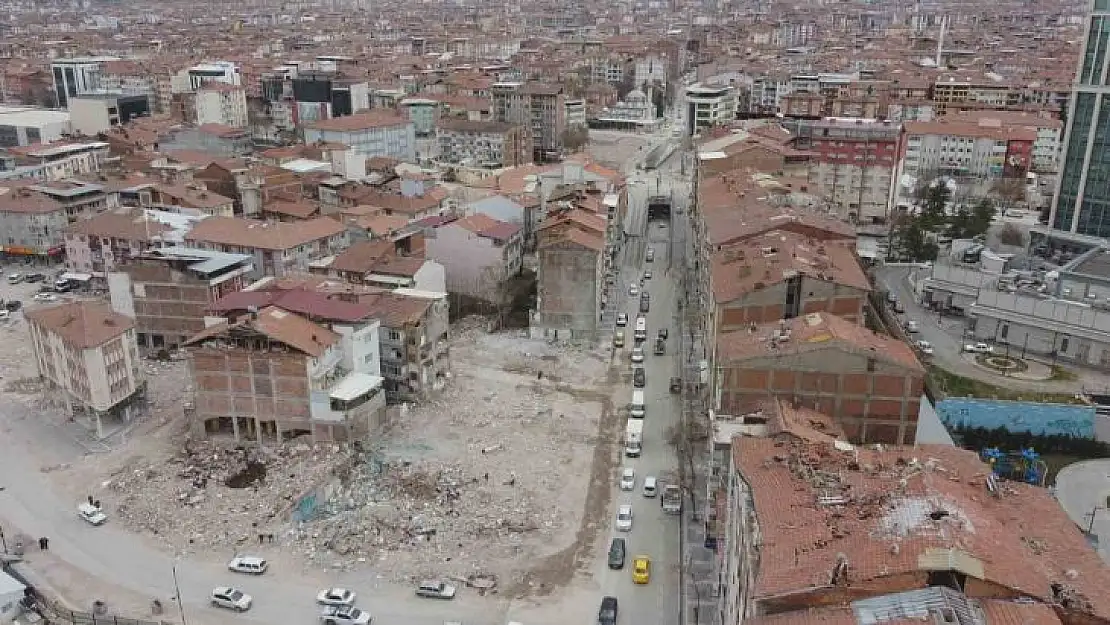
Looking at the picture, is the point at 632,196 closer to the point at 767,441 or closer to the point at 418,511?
the point at 418,511

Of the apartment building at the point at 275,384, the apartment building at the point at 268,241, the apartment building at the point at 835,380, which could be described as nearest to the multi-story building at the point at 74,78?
the apartment building at the point at 268,241

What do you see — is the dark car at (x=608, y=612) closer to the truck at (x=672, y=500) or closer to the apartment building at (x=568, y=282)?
the truck at (x=672, y=500)

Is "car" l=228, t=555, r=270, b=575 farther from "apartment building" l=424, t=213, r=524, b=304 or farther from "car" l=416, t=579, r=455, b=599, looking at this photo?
"apartment building" l=424, t=213, r=524, b=304

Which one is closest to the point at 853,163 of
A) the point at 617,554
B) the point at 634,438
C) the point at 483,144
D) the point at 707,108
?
the point at 707,108

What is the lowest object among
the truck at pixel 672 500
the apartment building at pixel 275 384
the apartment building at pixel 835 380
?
the truck at pixel 672 500

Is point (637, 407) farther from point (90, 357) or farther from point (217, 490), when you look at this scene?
point (90, 357)

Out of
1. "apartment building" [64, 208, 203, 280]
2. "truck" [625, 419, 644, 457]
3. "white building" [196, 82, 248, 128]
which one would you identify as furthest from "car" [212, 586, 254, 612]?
"white building" [196, 82, 248, 128]

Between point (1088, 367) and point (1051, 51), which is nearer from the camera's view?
point (1088, 367)

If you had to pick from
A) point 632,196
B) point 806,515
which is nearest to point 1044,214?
point 632,196
